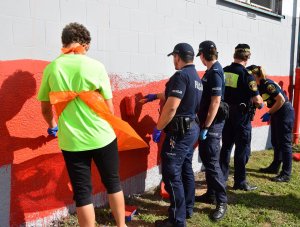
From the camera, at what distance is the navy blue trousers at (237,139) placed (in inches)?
175

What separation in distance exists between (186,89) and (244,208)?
178cm

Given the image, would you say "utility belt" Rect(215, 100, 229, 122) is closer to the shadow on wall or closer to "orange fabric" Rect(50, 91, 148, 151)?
the shadow on wall

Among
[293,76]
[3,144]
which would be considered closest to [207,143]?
[3,144]

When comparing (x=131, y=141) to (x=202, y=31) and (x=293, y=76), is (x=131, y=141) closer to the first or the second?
(x=202, y=31)

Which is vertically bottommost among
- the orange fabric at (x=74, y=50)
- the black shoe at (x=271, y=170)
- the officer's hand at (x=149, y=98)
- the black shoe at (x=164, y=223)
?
the black shoe at (x=271, y=170)

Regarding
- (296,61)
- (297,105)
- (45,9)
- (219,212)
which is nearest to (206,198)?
(219,212)

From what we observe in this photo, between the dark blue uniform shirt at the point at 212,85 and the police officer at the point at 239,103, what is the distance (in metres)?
0.62

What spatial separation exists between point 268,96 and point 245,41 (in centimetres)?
130

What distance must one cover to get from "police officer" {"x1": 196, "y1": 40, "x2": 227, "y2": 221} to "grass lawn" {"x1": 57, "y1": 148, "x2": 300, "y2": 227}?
Answer: 7.7 inches

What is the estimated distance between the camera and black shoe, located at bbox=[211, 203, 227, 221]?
3848 mm

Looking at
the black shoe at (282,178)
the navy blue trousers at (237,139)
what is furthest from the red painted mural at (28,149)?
the black shoe at (282,178)

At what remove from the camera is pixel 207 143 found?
12.8 ft

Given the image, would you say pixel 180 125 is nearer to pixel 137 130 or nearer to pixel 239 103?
pixel 137 130

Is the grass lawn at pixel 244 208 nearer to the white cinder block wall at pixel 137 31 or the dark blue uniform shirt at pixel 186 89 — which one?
the white cinder block wall at pixel 137 31
